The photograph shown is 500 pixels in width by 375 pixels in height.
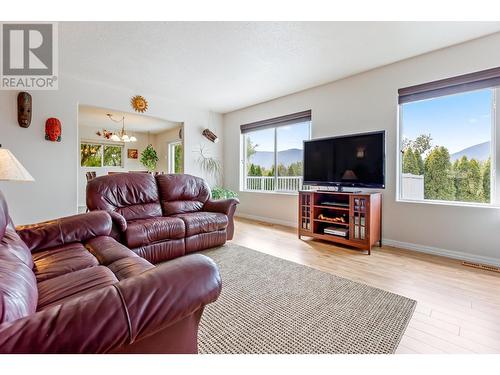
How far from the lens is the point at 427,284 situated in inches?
80.7

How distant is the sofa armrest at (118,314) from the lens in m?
0.58

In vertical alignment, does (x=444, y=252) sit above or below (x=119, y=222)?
below

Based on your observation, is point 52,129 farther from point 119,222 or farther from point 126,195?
point 119,222

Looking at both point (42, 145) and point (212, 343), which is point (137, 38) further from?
point (212, 343)

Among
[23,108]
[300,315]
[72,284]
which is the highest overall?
[23,108]

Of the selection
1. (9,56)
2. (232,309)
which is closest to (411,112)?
(232,309)

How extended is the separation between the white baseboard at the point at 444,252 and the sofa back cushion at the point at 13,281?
3.57 meters

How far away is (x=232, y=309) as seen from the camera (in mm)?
1656

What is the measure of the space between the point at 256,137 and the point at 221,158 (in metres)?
1.07

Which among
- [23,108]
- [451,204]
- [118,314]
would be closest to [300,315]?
[118,314]

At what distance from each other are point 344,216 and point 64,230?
303 cm

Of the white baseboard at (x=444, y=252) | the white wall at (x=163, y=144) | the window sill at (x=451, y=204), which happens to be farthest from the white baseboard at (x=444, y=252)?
the white wall at (x=163, y=144)

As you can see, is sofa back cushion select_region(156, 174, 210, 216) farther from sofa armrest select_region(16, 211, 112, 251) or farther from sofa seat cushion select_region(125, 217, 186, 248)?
sofa armrest select_region(16, 211, 112, 251)
